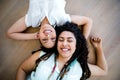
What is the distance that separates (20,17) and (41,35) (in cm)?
14

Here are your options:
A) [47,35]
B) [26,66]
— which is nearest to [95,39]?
[47,35]

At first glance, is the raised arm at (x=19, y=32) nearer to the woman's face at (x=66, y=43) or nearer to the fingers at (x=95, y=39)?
the woman's face at (x=66, y=43)

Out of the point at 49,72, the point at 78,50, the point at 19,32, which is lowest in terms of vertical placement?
the point at 49,72

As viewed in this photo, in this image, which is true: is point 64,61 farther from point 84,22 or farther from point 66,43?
point 84,22

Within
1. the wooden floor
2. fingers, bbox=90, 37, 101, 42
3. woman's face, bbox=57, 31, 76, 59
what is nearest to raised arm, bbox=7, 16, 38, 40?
the wooden floor

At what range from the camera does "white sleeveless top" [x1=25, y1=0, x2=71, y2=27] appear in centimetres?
125

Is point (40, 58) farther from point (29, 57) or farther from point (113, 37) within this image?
point (113, 37)

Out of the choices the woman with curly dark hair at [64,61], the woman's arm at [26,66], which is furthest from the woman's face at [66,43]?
the woman's arm at [26,66]

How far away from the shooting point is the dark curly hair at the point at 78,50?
4.11ft

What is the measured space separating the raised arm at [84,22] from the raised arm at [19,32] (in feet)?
0.71

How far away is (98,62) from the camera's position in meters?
1.38

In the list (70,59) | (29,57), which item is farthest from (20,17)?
(70,59)

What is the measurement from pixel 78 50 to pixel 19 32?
31 centimetres

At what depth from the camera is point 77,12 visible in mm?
1329
